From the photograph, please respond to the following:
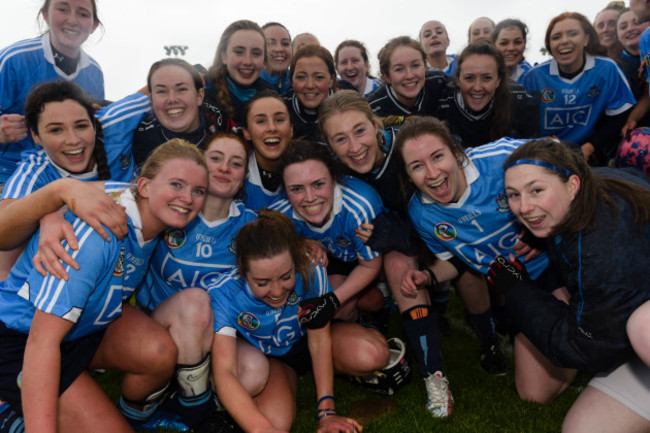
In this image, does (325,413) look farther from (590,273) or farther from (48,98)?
(48,98)

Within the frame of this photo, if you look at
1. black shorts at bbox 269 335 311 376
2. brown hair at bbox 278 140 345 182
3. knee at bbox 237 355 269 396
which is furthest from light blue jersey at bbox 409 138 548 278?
knee at bbox 237 355 269 396

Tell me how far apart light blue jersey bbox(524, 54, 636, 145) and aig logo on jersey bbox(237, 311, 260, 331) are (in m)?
3.43

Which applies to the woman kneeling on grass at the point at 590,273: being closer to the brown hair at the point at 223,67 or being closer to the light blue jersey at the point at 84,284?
the light blue jersey at the point at 84,284

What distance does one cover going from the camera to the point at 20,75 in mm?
3758

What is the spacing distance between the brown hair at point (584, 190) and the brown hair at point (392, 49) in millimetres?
2172

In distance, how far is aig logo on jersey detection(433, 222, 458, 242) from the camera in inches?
122

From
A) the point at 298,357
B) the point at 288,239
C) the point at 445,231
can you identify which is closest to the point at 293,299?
the point at 288,239

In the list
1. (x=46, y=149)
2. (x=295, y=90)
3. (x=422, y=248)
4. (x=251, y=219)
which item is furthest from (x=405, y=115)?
(x=46, y=149)

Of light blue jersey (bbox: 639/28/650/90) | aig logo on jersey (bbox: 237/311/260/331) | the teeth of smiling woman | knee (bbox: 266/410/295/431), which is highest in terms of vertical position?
light blue jersey (bbox: 639/28/650/90)

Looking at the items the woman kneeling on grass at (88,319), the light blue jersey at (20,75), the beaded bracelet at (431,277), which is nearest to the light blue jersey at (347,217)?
the beaded bracelet at (431,277)

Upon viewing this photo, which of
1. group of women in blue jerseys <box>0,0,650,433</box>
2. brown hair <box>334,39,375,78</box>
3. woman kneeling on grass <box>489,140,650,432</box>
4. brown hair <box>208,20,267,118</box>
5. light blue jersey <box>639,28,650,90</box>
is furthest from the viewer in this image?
brown hair <box>334,39,375,78</box>

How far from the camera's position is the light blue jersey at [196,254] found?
2945 mm

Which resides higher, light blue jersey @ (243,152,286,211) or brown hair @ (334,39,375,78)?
brown hair @ (334,39,375,78)

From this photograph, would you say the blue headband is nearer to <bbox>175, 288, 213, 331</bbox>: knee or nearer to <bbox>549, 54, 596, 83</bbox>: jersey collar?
<bbox>175, 288, 213, 331</bbox>: knee
